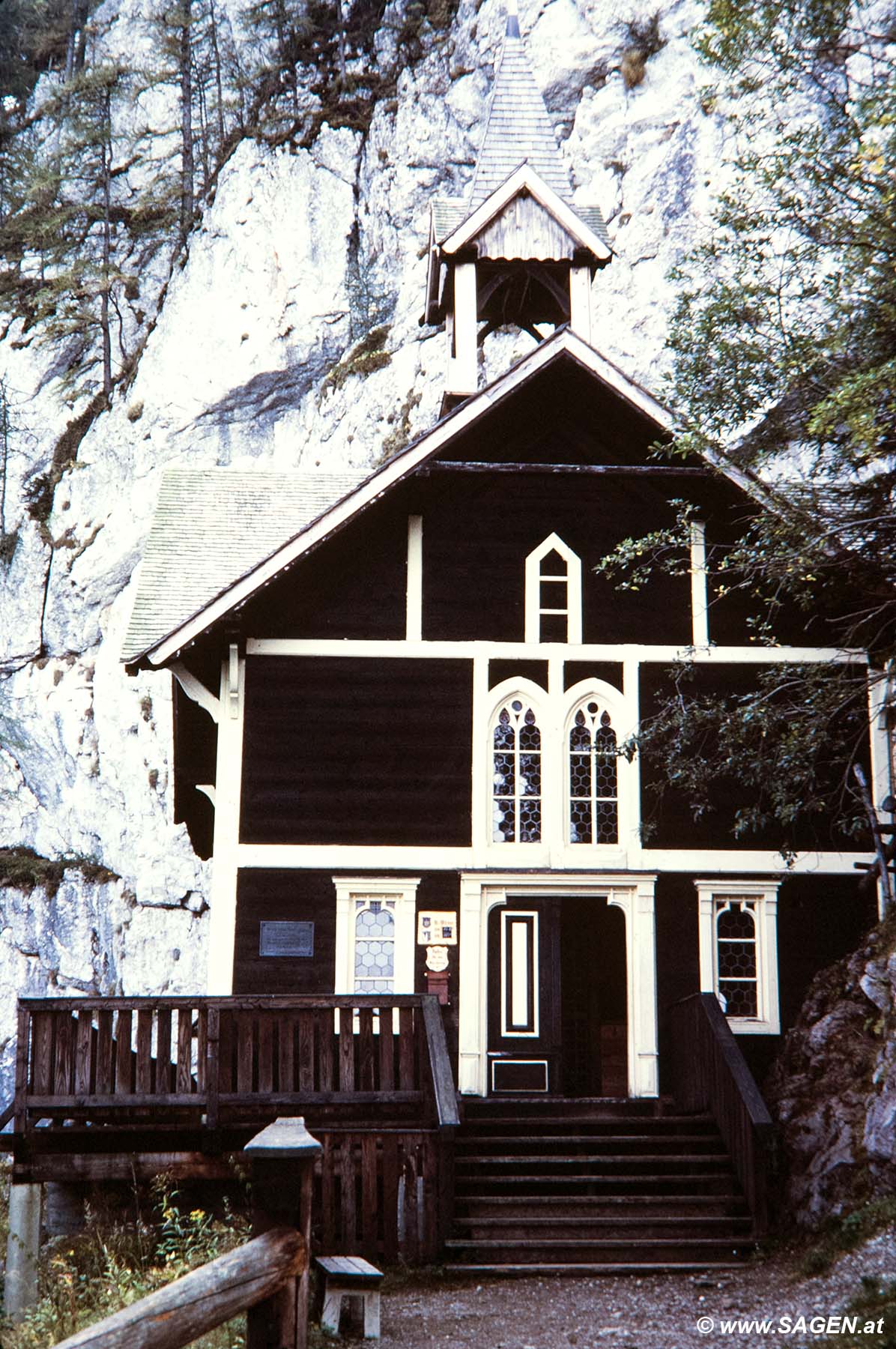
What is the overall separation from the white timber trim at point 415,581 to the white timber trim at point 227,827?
2.06m

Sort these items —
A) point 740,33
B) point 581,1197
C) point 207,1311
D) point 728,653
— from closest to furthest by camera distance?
point 207,1311 < point 581,1197 < point 740,33 < point 728,653

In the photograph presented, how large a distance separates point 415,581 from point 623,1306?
8686 mm

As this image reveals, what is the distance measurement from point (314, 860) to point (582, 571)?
486cm

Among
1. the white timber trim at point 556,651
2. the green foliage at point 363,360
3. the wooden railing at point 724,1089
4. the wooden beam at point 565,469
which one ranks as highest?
the green foliage at point 363,360

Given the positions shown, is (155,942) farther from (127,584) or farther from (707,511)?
(707,511)

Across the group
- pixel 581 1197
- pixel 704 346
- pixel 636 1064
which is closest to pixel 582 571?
pixel 704 346

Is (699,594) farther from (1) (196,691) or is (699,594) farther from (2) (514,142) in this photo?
(2) (514,142)

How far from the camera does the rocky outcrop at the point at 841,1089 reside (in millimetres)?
11406

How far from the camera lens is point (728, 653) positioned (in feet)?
53.3

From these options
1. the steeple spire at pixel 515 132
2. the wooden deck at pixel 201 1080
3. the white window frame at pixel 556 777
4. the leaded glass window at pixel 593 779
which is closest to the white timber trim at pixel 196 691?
the white window frame at pixel 556 777

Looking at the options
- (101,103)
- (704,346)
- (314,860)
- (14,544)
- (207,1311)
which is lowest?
(207,1311)

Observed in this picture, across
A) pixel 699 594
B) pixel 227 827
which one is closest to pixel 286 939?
pixel 227 827

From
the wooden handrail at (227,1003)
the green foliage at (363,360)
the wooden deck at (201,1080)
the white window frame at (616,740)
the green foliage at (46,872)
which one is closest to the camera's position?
the wooden deck at (201,1080)

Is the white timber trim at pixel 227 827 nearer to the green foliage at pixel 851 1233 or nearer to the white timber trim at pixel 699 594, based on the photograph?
the white timber trim at pixel 699 594
